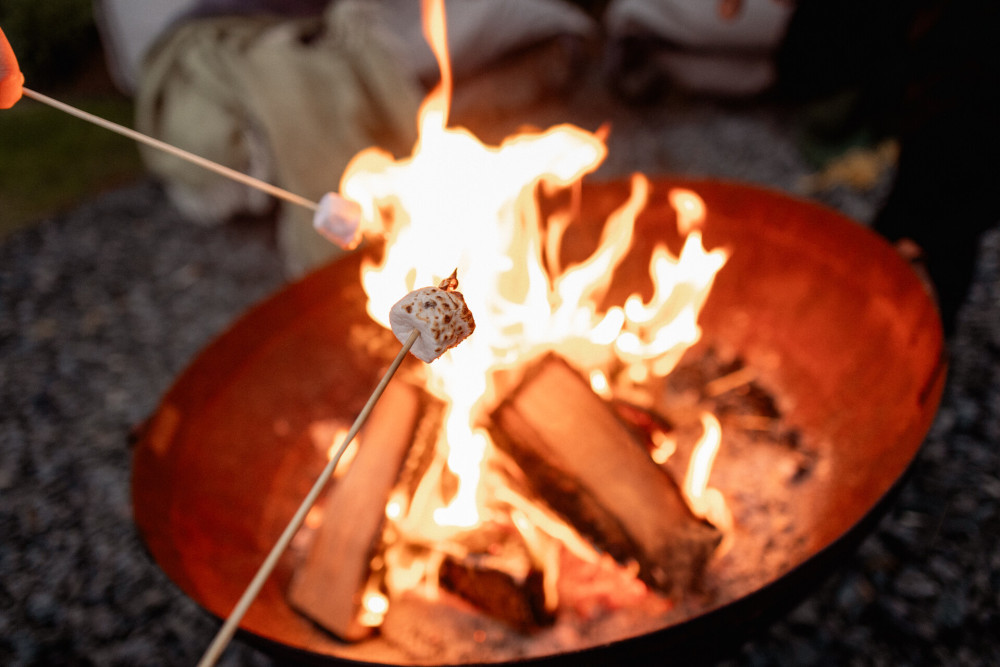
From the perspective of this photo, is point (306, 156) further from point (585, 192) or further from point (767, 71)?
point (767, 71)

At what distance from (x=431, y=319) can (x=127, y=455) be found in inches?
84.5

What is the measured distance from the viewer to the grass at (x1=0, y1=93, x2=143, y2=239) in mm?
4176

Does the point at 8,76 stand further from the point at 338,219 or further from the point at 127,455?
the point at 127,455

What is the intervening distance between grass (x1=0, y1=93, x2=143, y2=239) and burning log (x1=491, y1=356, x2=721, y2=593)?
4127 millimetres

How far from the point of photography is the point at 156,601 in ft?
6.44

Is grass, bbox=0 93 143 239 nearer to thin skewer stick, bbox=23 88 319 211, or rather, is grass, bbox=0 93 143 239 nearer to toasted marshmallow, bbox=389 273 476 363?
thin skewer stick, bbox=23 88 319 211

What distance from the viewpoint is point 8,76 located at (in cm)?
109

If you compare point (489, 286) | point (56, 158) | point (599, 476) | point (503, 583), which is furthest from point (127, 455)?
point (56, 158)

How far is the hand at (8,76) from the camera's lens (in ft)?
3.54

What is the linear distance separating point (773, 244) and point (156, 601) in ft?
7.49

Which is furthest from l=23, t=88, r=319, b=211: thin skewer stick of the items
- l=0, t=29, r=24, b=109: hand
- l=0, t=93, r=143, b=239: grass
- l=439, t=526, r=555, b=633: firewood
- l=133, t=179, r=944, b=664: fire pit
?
l=0, t=93, r=143, b=239: grass

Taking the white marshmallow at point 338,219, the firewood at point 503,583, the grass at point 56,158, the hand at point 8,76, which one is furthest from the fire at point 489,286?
the grass at point 56,158

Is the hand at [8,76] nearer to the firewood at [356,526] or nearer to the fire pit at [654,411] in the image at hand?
the fire pit at [654,411]

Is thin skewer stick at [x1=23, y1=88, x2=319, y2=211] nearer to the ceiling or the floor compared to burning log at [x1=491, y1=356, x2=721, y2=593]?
nearer to the ceiling
